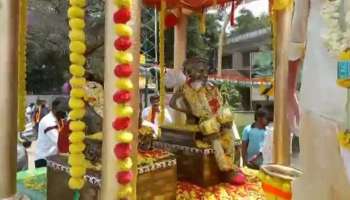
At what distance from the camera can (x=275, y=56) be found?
216 cm

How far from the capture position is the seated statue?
3.24m

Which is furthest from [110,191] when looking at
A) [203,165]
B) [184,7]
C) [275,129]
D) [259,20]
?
[259,20]

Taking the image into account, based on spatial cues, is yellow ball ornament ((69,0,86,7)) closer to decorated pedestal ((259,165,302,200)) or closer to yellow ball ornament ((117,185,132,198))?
yellow ball ornament ((117,185,132,198))

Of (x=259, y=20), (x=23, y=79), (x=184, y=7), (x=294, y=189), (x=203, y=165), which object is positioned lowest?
(x=203, y=165)

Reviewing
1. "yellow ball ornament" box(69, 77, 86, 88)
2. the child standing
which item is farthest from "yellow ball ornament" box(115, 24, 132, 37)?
the child standing

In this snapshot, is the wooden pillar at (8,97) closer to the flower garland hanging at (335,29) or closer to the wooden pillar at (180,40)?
the flower garland hanging at (335,29)

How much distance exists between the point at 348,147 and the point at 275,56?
102 cm

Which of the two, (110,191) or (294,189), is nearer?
(110,191)

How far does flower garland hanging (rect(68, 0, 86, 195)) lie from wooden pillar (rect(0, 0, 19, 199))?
0.22 m

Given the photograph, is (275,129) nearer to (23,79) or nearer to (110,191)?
(110,191)

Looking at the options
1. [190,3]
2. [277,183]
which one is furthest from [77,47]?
[190,3]

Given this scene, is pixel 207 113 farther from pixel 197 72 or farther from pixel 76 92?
pixel 76 92

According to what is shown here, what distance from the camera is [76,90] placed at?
140 centimetres

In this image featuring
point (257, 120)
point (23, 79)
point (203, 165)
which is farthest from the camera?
point (257, 120)
